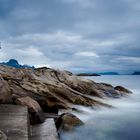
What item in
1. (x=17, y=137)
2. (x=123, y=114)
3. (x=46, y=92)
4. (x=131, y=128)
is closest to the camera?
(x=17, y=137)

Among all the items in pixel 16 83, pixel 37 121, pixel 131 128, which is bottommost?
pixel 131 128

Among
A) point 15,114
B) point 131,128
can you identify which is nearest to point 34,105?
point 15,114

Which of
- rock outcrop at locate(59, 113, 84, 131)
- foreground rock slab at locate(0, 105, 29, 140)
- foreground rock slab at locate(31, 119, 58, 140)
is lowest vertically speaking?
rock outcrop at locate(59, 113, 84, 131)

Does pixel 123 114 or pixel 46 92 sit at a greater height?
pixel 46 92

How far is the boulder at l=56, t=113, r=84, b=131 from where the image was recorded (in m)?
15.3

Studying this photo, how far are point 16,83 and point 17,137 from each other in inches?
422

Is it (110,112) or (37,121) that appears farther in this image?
(110,112)

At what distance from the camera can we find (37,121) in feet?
42.1

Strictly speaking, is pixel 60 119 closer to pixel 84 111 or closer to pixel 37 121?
pixel 37 121

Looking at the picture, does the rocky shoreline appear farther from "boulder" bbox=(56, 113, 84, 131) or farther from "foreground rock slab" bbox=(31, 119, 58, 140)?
"foreground rock slab" bbox=(31, 119, 58, 140)

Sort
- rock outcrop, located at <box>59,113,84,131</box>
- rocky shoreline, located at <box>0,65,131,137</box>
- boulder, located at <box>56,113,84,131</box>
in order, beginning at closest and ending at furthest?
rocky shoreline, located at <box>0,65,131,137</box> < boulder, located at <box>56,113,84,131</box> < rock outcrop, located at <box>59,113,84,131</box>

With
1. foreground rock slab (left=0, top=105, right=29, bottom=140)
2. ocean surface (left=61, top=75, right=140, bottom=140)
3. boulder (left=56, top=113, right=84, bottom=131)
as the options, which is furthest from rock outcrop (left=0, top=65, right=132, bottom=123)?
boulder (left=56, top=113, right=84, bottom=131)

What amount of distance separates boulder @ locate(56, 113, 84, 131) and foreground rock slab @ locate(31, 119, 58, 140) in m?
2.40

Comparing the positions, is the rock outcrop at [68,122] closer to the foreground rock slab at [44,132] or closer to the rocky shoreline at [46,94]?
the rocky shoreline at [46,94]
